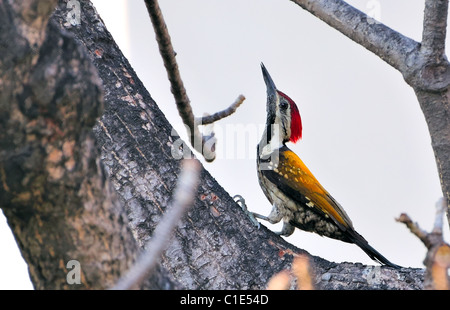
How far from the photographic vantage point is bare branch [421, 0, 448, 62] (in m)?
2.45

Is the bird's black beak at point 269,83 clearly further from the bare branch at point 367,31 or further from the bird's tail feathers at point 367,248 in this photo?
the bare branch at point 367,31

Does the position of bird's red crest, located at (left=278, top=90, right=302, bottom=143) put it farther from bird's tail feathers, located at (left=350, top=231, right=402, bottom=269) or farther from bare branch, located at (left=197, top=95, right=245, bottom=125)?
bare branch, located at (left=197, top=95, right=245, bottom=125)

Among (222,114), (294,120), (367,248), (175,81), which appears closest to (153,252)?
(175,81)

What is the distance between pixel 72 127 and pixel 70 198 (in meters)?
0.15

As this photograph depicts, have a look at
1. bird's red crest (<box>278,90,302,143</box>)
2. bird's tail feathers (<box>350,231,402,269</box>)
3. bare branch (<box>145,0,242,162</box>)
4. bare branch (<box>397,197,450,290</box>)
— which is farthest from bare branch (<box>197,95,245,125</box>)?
bird's red crest (<box>278,90,302,143</box>)

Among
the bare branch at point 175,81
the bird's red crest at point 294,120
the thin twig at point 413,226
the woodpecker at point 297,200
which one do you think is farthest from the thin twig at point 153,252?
the bird's red crest at point 294,120

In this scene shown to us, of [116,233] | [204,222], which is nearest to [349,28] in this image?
[204,222]

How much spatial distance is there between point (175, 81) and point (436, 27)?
1.02 m

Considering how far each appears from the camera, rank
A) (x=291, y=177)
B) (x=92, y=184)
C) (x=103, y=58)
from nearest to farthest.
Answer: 1. (x=92, y=184)
2. (x=103, y=58)
3. (x=291, y=177)

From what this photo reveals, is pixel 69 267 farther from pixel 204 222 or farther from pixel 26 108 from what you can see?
pixel 204 222

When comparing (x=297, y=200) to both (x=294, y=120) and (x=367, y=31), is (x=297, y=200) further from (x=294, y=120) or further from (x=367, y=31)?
(x=367, y=31)

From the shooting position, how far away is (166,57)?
8.36 feet
